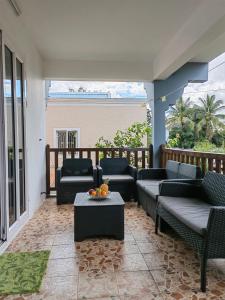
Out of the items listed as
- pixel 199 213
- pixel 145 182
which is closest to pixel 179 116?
pixel 145 182

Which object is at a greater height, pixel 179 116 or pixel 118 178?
pixel 179 116

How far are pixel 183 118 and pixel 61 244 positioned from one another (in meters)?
16.0

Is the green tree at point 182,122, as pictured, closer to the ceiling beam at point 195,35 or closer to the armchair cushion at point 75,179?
the ceiling beam at point 195,35

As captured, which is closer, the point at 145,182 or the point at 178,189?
the point at 178,189

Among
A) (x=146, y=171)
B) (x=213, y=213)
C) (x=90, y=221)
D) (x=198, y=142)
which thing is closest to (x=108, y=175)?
(x=146, y=171)

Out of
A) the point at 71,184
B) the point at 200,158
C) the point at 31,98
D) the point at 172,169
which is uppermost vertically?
the point at 31,98

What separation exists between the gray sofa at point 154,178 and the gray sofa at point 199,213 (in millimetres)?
221

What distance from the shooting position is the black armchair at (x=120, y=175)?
4.84 metres

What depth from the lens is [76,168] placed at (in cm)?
529

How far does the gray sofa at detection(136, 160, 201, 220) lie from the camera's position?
3.69 metres

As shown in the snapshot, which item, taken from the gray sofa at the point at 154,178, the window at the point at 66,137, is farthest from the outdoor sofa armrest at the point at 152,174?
the window at the point at 66,137

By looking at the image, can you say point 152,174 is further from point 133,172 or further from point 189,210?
point 189,210

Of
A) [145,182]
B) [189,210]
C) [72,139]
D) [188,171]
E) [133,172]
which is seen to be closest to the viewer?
[189,210]

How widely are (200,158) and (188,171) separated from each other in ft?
1.27
